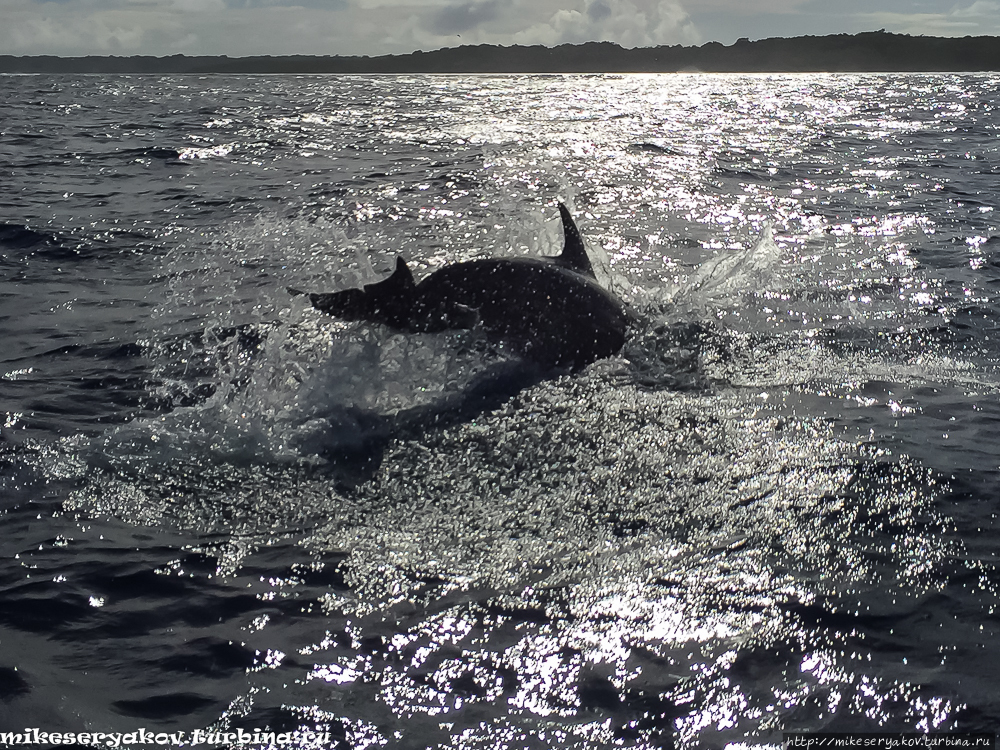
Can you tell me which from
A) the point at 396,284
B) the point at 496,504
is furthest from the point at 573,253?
the point at 496,504

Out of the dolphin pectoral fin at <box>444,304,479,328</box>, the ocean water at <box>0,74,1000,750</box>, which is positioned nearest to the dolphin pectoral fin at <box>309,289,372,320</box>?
the ocean water at <box>0,74,1000,750</box>

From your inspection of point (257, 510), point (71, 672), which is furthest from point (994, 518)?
point (71, 672)

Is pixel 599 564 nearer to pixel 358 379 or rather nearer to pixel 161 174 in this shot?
pixel 358 379

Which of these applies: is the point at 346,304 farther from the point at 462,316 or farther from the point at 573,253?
the point at 573,253

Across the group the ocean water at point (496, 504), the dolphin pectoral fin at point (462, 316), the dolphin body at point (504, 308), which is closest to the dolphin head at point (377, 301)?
the dolphin body at point (504, 308)

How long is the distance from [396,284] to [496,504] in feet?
9.62

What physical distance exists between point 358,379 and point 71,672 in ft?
12.5

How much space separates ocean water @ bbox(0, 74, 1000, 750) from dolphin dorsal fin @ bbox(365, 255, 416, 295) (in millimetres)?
405

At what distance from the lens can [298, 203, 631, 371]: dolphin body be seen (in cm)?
789

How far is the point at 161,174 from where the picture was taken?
21797 millimetres

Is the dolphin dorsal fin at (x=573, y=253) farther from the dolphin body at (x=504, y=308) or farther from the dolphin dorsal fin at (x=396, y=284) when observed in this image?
the dolphin dorsal fin at (x=396, y=284)

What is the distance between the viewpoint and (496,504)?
217 inches

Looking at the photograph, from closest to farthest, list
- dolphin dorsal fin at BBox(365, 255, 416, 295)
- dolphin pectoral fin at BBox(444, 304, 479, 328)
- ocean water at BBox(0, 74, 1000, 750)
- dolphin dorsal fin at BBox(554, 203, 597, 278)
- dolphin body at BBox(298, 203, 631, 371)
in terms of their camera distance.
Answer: ocean water at BBox(0, 74, 1000, 750), dolphin dorsal fin at BBox(365, 255, 416, 295), dolphin body at BBox(298, 203, 631, 371), dolphin pectoral fin at BBox(444, 304, 479, 328), dolphin dorsal fin at BBox(554, 203, 597, 278)

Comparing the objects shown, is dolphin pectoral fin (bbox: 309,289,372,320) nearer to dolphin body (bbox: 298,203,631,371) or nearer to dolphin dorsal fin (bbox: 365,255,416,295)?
dolphin body (bbox: 298,203,631,371)
